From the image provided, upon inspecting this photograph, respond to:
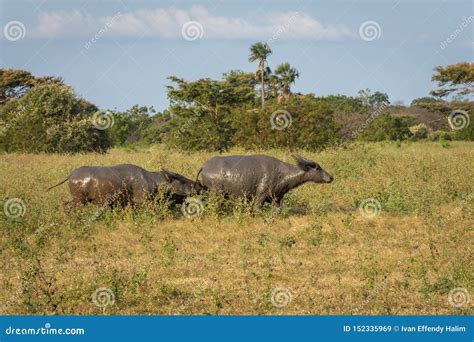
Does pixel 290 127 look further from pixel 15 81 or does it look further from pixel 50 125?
pixel 15 81

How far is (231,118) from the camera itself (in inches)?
1233

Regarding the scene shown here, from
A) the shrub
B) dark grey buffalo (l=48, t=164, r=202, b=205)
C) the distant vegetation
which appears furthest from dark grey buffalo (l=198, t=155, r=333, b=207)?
the shrub

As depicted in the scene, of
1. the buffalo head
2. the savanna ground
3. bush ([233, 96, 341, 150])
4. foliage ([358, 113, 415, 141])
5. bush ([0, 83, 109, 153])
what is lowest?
the savanna ground

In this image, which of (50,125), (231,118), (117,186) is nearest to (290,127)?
(231,118)

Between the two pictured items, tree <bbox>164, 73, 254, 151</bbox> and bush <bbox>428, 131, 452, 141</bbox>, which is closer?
tree <bbox>164, 73, 254, 151</bbox>

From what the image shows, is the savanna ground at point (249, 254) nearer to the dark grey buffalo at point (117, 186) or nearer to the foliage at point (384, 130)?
the dark grey buffalo at point (117, 186)

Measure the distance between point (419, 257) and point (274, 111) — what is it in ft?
64.0

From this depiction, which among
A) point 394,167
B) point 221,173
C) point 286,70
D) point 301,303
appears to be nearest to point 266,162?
point 221,173

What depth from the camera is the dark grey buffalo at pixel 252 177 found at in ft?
42.3

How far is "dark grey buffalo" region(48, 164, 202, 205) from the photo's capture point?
1266cm

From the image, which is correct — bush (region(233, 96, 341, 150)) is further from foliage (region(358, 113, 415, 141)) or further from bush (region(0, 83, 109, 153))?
foliage (region(358, 113, 415, 141))

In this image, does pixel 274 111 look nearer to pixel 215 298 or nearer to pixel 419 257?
pixel 419 257

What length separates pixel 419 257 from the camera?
992 cm

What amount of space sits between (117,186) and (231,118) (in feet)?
62.3
